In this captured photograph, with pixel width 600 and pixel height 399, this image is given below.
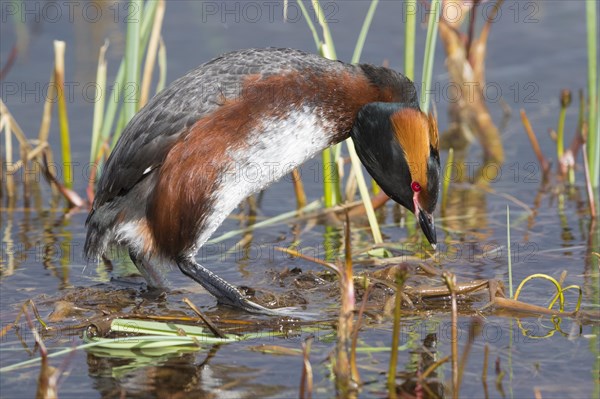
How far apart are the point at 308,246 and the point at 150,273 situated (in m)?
1.33

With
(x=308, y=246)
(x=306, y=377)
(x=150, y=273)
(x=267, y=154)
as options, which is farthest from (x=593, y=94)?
(x=306, y=377)

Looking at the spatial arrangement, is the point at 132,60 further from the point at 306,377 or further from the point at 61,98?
the point at 306,377

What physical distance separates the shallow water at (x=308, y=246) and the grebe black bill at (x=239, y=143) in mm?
432

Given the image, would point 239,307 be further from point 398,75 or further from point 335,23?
point 335,23

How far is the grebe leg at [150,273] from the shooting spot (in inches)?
268

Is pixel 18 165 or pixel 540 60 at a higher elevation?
pixel 540 60

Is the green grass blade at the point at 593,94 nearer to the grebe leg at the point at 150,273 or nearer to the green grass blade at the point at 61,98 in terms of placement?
the grebe leg at the point at 150,273

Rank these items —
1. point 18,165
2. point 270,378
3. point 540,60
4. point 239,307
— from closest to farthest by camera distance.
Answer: point 270,378, point 239,307, point 18,165, point 540,60

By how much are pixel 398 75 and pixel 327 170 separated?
1.29 meters

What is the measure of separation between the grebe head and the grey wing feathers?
0.49 meters

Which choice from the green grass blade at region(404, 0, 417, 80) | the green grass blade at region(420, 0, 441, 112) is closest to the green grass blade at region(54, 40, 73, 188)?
the green grass blade at region(404, 0, 417, 80)

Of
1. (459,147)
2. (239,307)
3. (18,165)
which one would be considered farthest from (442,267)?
(18,165)

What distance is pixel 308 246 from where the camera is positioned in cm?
764

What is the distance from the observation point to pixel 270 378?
16.8ft
